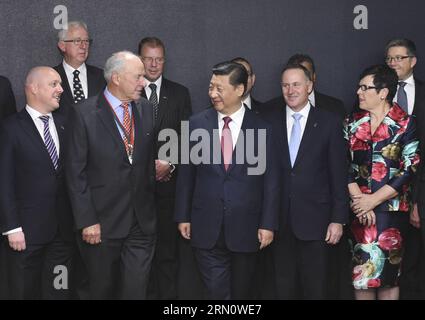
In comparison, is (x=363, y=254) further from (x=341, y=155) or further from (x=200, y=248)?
(x=200, y=248)

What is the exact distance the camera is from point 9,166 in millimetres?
5207

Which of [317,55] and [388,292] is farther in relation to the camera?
[317,55]

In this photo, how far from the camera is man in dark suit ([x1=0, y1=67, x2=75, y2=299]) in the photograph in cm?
521

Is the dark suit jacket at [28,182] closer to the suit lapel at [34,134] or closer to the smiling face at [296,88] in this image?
the suit lapel at [34,134]

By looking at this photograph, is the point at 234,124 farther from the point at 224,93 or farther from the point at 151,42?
the point at 151,42

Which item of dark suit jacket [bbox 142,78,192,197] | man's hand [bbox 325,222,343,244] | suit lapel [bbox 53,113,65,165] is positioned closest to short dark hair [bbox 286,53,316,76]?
dark suit jacket [bbox 142,78,192,197]

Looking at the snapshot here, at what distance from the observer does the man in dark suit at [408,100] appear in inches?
245

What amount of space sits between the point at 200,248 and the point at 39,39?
233 centimetres

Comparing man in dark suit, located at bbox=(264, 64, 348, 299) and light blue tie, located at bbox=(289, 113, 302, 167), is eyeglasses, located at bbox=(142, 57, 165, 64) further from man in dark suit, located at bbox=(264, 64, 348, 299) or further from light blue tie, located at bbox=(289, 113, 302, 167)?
light blue tie, located at bbox=(289, 113, 302, 167)

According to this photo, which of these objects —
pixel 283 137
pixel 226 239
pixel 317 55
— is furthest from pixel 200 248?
pixel 317 55

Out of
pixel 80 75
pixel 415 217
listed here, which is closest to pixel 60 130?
pixel 80 75

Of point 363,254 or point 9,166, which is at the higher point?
point 9,166

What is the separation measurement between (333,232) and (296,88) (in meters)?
0.94

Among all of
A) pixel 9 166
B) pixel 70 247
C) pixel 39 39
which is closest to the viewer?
pixel 9 166
